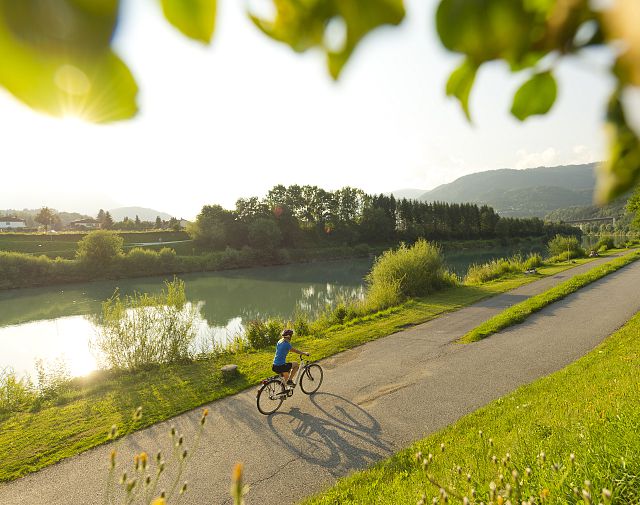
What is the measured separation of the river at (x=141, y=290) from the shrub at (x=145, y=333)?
0.66m

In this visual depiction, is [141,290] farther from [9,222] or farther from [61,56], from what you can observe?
[9,222]

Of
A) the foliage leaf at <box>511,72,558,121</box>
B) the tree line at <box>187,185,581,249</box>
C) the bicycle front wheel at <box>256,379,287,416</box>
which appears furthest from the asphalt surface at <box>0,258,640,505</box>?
the tree line at <box>187,185,581,249</box>

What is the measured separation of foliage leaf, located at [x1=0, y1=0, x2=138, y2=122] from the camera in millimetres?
324

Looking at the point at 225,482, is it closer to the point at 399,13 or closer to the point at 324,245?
the point at 399,13

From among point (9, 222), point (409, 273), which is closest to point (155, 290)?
point (409, 273)

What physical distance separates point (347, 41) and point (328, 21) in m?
0.05

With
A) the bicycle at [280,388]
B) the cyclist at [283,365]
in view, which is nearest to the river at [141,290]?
the bicycle at [280,388]

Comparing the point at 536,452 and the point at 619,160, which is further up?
the point at 619,160

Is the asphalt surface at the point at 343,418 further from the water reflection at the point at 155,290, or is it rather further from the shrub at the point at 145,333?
the water reflection at the point at 155,290

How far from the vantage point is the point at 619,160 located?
1.50ft

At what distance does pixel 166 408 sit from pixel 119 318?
12.6 feet

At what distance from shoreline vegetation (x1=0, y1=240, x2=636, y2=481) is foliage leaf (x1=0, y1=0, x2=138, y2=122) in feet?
27.5

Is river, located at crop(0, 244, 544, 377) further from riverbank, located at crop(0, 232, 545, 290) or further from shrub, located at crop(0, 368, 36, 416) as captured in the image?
riverbank, located at crop(0, 232, 545, 290)

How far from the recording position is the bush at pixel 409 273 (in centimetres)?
1966
